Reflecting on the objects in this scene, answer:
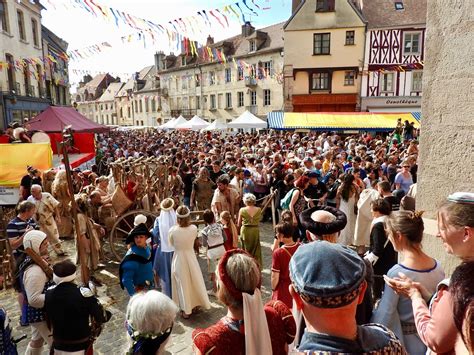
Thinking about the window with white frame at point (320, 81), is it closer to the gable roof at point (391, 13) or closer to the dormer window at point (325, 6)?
the dormer window at point (325, 6)

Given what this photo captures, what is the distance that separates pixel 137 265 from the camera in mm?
4211

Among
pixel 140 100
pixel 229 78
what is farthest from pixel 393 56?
pixel 140 100

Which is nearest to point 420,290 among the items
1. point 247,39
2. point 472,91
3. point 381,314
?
point 381,314

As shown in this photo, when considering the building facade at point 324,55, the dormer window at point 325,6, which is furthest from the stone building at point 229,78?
the dormer window at point 325,6

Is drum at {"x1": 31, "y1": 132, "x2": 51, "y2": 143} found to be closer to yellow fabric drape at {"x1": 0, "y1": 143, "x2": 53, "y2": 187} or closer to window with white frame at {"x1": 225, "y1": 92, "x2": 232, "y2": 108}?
yellow fabric drape at {"x1": 0, "y1": 143, "x2": 53, "y2": 187}

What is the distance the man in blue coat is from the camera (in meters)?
4.16

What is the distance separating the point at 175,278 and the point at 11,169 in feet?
18.4

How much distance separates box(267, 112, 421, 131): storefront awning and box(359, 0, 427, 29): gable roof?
9.04m

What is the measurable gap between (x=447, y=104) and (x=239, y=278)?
2569mm

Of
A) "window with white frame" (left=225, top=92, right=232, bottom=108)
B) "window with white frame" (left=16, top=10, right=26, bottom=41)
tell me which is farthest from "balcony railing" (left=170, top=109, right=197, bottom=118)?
"window with white frame" (left=16, top=10, right=26, bottom=41)

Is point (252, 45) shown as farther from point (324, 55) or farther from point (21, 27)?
point (21, 27)

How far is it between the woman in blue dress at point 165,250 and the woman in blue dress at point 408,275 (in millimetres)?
3192

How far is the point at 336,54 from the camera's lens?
27500 millimetres

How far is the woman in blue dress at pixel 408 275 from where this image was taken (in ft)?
7.41
